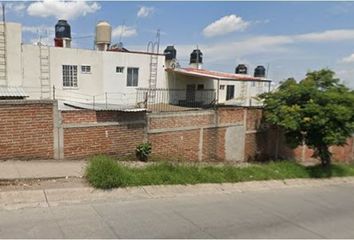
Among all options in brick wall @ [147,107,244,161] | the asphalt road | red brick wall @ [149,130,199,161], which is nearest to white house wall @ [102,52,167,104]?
brick wall @ [147,107,244,161]

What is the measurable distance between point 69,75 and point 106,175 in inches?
619

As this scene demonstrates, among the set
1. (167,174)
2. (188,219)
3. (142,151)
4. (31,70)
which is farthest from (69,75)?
(188,219)

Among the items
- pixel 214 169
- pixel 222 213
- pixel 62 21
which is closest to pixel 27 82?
pixel 62 21

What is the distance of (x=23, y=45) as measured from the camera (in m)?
19.8

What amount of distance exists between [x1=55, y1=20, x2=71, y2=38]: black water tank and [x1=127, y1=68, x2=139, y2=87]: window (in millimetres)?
4834

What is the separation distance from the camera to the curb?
6.43 metres

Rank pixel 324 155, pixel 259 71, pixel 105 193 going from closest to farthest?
pixel 105 193 < pixel 324 155 < pixel 259 71

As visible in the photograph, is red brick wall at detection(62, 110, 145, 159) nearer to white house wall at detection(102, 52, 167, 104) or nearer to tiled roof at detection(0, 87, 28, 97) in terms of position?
tiled roof at detection(0, 87, 28, 97)

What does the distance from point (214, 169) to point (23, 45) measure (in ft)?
48.5

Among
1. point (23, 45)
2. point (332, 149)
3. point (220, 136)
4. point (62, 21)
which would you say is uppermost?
point (62, 21)

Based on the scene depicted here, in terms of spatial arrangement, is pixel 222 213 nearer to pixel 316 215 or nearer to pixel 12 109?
pixel 316 215

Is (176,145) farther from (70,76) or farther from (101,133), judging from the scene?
(70,76)

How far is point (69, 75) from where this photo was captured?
2203 cm

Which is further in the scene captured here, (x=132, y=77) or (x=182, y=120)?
(x=132, y=77)
